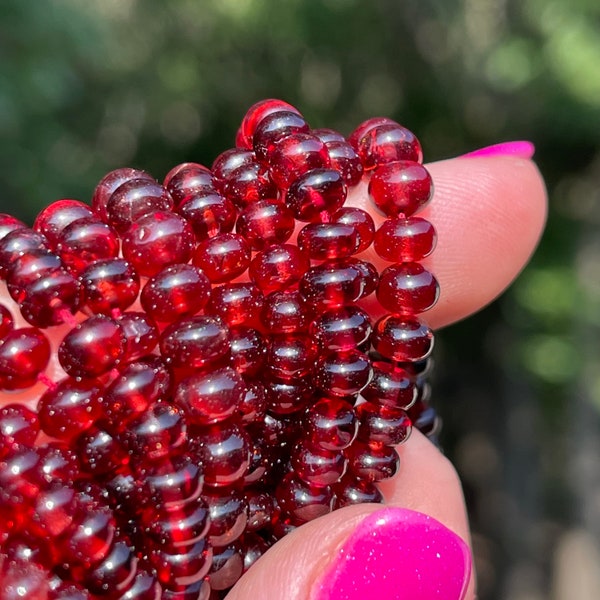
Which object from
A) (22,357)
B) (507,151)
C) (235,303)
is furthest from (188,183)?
(507,151)

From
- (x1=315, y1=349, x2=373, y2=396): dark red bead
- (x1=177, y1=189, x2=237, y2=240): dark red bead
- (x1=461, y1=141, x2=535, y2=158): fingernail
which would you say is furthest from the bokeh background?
(x1=315, y1=349, x2=373, y2=396): dark red bead

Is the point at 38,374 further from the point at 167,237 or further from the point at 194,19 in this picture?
the point at 194,19

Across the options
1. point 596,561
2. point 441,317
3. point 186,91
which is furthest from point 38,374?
point 596,561

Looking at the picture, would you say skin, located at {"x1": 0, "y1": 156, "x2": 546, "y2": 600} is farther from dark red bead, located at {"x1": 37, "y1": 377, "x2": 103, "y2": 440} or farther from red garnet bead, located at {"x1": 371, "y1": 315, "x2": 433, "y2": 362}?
dark red bead, located at {"x1": 37, "y1": 377, "x2": 103, "y2": 440}

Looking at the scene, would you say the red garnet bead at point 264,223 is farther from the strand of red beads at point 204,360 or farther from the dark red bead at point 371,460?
the dark red bead at point 371,460

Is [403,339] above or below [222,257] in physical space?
below

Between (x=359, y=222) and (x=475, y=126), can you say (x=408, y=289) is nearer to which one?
(x=359, y=222)

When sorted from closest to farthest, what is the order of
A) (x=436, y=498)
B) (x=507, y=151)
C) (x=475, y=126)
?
(x=436, y=498) → (x=507, y=151) → (x=475, y=126)
